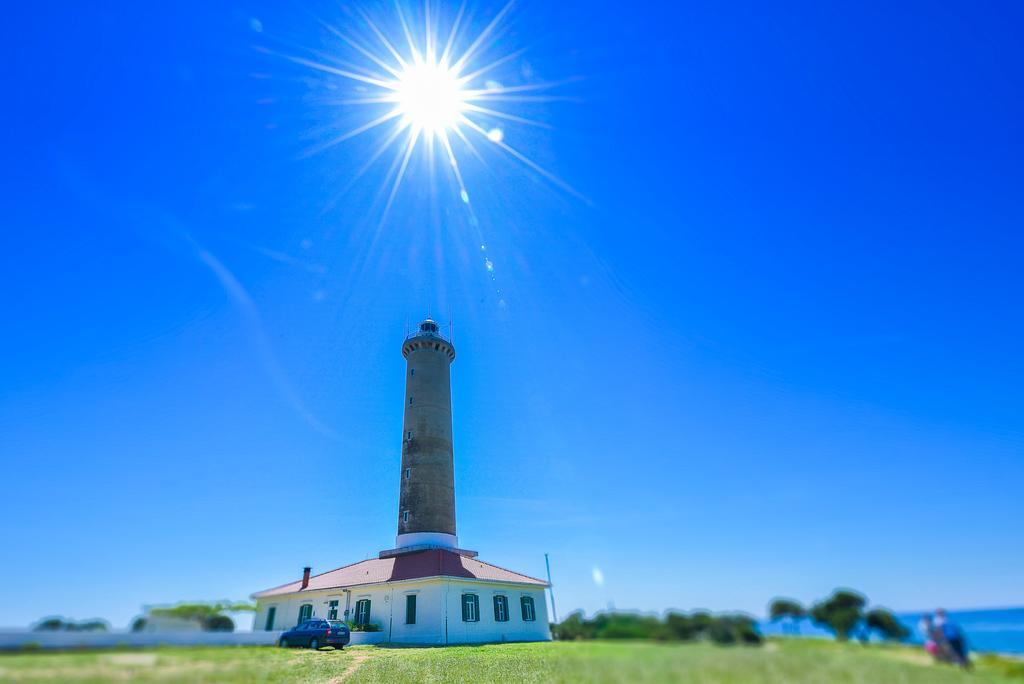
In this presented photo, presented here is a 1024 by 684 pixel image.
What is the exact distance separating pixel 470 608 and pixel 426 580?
326 cm

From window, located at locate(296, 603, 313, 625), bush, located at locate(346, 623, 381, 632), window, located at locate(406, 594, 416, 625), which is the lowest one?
bush, located at locate(346, 623, 381, 632)

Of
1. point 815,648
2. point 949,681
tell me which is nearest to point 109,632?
point 815,648

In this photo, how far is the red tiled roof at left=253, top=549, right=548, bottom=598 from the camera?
29.5 meters

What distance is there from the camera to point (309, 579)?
3597 cm

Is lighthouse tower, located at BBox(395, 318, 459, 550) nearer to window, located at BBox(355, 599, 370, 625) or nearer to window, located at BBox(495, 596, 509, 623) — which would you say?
window, located at BBox(355, 599, 370, 625)

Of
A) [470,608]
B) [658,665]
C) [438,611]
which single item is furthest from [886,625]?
[470,608]

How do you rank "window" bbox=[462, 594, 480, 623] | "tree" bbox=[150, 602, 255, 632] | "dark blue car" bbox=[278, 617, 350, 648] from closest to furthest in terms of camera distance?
"tree" bbox=[150, 602, 255, 632], "dark blue car" bbox=[278, 617, 350, 648], "window" bbox=[462, 594, 480, 623]

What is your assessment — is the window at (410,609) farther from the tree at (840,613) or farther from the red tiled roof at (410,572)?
the tree at (840,613)

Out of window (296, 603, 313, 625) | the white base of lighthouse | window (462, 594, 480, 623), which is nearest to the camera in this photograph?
window (462, 594, 480, 623)

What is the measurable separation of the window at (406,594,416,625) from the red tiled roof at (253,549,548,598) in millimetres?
1129

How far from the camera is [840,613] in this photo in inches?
110

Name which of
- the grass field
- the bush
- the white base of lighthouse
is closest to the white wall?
the bush

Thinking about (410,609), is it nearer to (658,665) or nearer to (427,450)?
(427,450)

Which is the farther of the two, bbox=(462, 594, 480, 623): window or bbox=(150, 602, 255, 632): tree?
bbox=(462, 594, 480, 623): window
